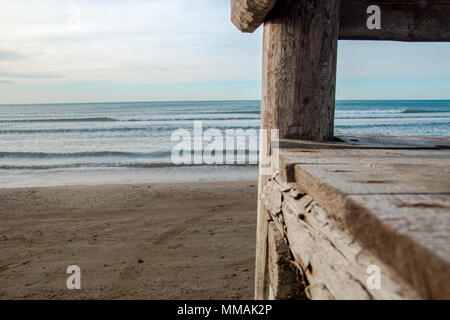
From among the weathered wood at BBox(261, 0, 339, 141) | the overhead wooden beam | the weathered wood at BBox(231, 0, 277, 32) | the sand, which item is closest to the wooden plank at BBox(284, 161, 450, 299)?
the weathered wood at BBox(261, 0, 339, 141)

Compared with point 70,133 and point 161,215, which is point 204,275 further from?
point 70,133

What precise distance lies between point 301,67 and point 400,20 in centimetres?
81

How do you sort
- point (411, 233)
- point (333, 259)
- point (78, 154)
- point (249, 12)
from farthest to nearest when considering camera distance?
point (78, 154), point (249, 12), point (333, 259), point (411, 233)

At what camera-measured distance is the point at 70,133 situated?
19.3 metres

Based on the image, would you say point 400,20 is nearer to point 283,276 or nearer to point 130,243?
point 283,276

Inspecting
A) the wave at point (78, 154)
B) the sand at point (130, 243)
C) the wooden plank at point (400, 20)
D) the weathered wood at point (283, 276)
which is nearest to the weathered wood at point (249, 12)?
the wooden plank at point (400, 20)

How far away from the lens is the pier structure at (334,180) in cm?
68

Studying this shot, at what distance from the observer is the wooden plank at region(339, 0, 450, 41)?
2.12m

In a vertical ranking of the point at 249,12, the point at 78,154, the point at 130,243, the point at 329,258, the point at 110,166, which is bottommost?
the point at 130,243

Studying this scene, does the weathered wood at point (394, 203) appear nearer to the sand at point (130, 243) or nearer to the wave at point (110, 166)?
the sand at point (130, 243)

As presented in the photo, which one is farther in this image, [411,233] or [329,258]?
[329,258]

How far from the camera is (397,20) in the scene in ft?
7.05

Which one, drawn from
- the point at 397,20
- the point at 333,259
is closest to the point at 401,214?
the point at 333,259
